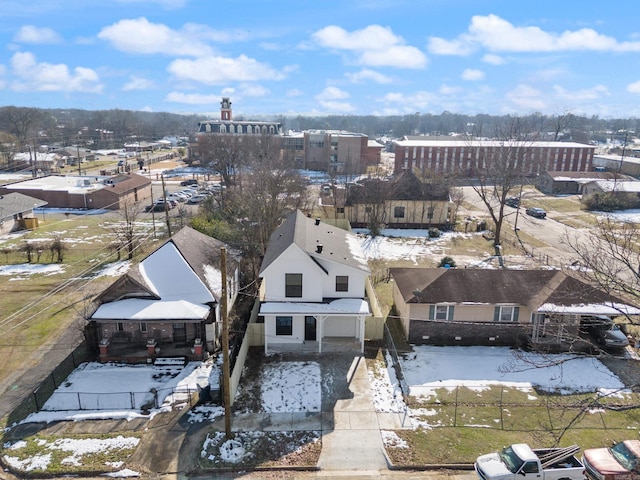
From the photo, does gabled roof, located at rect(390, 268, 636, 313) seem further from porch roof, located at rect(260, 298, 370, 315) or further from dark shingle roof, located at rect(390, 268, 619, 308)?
porch roof, located at rect(260, 298, 370, 315)

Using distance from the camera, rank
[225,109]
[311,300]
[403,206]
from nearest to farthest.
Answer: [311,300] < [403,206] < [225,109]

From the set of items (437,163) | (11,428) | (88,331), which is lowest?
(11,428)

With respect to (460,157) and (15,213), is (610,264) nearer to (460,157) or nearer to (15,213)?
(15,213)

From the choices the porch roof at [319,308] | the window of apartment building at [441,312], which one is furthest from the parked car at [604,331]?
the porch roof at [319,308]

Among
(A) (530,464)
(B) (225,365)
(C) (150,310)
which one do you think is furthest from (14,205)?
(A) (530,464)

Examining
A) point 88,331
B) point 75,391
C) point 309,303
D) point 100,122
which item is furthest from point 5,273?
point 100,122

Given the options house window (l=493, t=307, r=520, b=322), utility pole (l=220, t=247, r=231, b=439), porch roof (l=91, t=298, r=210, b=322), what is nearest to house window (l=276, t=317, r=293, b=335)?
porch roof (l=91, t=298, r=210, b=322)

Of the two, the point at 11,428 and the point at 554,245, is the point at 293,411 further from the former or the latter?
the point at 554,245
